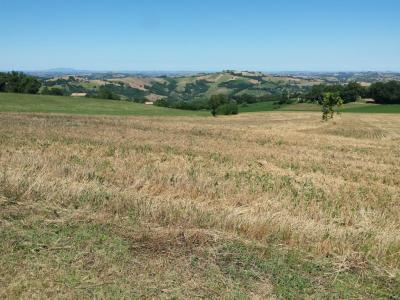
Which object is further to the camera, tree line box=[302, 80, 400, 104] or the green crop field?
tree line box=[302, 80, 400, 104]

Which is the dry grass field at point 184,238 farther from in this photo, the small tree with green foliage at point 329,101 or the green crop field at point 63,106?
the green crop field at point 63,106

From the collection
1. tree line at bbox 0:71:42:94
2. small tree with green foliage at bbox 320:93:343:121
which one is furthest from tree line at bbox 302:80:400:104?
tree line at bbox 0:71:42:94

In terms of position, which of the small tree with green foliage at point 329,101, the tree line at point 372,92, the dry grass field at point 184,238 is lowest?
the tree line at point 372,92

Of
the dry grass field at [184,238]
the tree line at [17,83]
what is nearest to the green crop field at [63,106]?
the tree line at [17,83]

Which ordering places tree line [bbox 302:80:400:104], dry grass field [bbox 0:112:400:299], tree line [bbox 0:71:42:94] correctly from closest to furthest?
dry grass field [bbox 0:112:400:299]
tree line [bbox 0:71:42:94]
tree line [bbox 302:80:400:104]

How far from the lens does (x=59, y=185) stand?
8.66 metres

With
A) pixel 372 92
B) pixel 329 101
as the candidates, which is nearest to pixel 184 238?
pixel 329 101

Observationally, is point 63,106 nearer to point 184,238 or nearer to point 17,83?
A: point 17,83

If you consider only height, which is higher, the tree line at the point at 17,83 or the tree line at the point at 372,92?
the tree line at the point at 17,83

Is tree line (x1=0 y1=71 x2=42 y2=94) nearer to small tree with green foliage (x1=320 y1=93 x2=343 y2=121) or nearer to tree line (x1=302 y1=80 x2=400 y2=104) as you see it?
tree line (x1=302 y1=80 x2=400 y2=104)

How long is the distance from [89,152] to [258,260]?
12.8 metres

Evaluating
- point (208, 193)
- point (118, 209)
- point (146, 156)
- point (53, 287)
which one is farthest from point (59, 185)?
point (146, 156)

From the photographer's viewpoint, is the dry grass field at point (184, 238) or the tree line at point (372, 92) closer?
the dry grass field at point (184, 238)

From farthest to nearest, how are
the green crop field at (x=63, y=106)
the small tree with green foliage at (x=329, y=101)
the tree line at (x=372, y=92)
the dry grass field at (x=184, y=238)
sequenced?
the tree line at (x=372, y=92), the green crop field at (x=63, y=106), the small tree with green foliage at (x=329, y=101), the dry grass field at (x=184, y=238)
